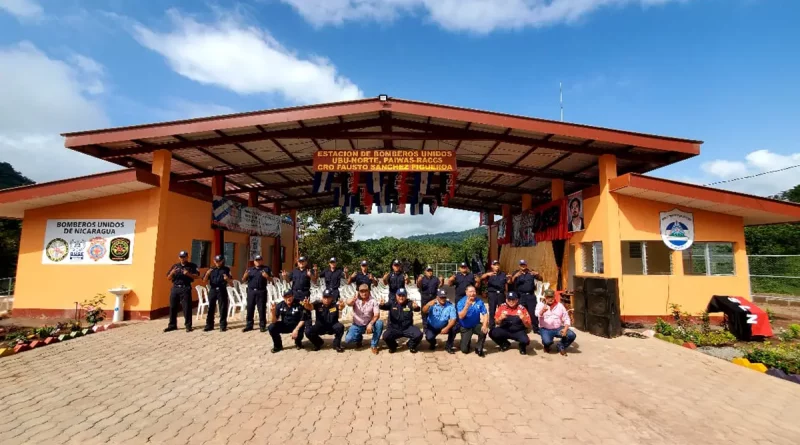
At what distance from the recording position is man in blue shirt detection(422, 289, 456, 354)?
6844 millimetres

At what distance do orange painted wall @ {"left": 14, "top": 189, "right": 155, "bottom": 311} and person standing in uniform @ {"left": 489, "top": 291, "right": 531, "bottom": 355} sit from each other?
8.78 meters

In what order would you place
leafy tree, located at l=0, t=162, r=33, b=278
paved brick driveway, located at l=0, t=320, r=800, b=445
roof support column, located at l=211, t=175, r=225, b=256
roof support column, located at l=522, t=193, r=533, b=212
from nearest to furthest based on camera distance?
paved brick driveway, located at l=0, t=320, r=800, b=445 < roof support column, located at l=211, t=175, r=225, b=256 < roof support column, located at l=522, t=193, r=533, b=212 < leafy tree, located at l=0, t=162, r=33, b=278

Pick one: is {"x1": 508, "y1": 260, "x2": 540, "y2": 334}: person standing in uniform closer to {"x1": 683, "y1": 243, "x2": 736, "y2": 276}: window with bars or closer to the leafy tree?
{"x1": 683, "y1": 243, "x2": 736, "y2": 276}: window with bars

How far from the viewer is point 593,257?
10648 millimetres

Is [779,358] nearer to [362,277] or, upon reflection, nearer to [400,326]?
[400,326]

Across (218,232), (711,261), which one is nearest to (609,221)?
(711,261)

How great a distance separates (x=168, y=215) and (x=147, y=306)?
2.54 metres

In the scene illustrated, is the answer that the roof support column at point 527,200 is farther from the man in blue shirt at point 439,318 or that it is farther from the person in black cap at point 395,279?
the man in blue shirt at point 439,318

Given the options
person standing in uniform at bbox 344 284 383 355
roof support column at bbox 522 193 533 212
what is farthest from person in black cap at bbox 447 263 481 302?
roof support column at bbox 522 193 533 212

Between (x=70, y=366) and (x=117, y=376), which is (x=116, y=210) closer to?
(x=70, y=366)

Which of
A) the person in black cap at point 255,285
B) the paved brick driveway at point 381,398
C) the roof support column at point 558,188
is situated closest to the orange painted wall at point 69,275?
the paved brick driveway at point 381,398

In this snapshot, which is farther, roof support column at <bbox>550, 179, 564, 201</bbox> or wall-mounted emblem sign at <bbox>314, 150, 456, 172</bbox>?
roof support column at <bbox>550, 179, 564, 201</bbox>

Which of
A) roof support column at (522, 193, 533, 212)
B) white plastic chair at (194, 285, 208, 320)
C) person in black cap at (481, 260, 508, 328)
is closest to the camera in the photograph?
person in black cap at (481, 260, 508, 328)

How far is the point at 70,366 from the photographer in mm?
5699
